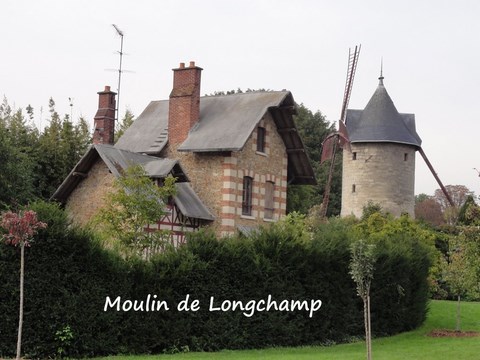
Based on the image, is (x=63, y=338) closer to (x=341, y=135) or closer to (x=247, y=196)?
(x=247, y=196)

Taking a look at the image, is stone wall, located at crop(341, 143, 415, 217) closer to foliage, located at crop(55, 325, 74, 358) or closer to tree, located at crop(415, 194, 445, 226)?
tree, located at crop(415, 194, 445, 226)

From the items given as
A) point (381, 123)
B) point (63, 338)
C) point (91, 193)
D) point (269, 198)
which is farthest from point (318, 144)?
point (63, 338)

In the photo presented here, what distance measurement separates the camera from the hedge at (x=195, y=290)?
53.2ft

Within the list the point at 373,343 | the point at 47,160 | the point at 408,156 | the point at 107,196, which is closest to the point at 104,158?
the point at 107,196

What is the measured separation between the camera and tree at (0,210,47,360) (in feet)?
48.3

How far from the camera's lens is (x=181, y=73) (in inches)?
1238

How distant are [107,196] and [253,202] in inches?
291

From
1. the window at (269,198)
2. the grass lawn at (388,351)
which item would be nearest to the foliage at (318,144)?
the window at (269,198)

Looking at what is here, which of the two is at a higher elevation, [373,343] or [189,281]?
[189,281]

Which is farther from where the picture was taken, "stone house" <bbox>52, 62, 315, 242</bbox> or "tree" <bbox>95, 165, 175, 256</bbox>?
"stone house" <bbox>52, 62, 315, 242</bbox>

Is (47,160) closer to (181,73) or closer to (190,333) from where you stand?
(181,73)

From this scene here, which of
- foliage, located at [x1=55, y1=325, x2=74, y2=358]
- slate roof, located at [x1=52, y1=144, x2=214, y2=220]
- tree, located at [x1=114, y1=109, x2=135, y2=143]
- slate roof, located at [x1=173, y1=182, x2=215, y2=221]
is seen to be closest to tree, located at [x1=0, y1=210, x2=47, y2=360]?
foliage, located at [x1=55, y1=325, x2=74, y2=358]

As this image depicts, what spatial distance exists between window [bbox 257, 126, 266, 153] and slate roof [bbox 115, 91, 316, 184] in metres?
0.85

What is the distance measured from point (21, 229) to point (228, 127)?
1593 cm
